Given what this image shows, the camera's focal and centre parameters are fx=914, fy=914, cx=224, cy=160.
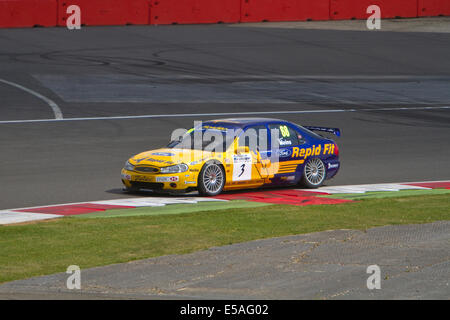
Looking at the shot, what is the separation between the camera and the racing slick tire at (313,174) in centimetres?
1700

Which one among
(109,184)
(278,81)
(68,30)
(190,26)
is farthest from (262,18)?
(109,184)

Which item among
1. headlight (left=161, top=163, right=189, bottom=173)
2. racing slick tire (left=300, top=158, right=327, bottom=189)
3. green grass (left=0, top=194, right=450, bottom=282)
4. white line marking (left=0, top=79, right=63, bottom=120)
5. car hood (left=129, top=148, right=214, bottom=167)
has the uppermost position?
white line marking (left=0, top=79, right=63, bottom=120)

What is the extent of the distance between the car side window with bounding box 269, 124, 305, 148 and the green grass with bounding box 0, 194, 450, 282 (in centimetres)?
224

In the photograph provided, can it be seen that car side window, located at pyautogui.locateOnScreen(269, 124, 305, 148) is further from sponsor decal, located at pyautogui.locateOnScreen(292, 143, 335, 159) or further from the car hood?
the car hood

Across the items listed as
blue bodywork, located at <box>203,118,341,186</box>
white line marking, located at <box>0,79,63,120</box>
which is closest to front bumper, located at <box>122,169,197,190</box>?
blue bodywork, located at <box>203,118,341,186</box>

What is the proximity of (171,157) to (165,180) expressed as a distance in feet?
1.44

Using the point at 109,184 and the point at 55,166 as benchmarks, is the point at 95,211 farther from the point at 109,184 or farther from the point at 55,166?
the point at 55,166

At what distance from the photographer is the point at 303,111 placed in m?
27.5

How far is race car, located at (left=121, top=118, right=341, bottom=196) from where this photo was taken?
1570 centimetres

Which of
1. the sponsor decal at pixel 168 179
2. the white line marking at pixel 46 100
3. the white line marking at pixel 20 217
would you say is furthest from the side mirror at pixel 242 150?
the white line marking at pixel 46 100

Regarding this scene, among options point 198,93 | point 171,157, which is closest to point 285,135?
point 171,157

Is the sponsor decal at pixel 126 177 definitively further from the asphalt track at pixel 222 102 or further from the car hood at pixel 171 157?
the asphalt track at pixel 222 102

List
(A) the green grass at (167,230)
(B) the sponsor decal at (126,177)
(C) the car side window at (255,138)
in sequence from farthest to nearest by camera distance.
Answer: (C) the car side window at (255,138), (B) the sponsor decal at (126,177), (A) the green grass at (167,230)

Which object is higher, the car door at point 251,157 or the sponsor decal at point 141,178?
the car door at point 251,157
